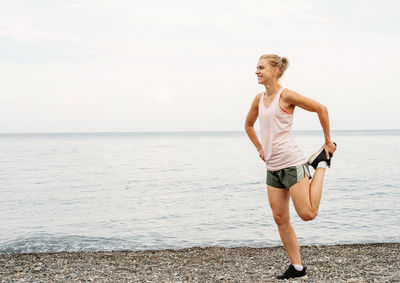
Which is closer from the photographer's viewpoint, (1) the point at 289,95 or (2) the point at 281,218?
(1) the point at 289,95

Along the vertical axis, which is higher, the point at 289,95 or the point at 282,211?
the point at 289,95

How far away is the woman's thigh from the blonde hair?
4.59ft

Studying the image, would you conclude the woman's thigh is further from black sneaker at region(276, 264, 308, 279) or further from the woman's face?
the woman's face

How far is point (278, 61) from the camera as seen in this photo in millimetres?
5000

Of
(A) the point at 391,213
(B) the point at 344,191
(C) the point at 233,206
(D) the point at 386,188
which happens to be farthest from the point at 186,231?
(D) the point at 386,188

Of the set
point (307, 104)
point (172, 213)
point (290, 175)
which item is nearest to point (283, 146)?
point (290, 175)

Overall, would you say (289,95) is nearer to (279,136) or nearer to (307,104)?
(307,104)

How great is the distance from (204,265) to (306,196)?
131 inches

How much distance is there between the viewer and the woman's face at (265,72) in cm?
498

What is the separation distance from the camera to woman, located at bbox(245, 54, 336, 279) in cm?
486

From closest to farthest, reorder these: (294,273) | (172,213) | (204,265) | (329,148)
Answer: (329,148) < (294,273) < (204,265) < (172,213)

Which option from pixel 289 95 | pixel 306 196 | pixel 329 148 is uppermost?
pixel 289 95

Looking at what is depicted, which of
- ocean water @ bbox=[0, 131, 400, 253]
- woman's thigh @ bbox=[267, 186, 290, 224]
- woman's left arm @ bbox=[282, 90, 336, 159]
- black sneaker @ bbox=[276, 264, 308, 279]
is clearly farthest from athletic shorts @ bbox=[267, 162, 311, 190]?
ocean water @ bbox=[0, 131, 400, 253]

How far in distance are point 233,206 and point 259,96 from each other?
11.0 meters
